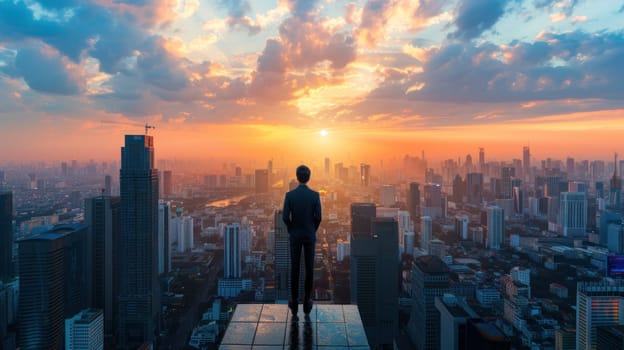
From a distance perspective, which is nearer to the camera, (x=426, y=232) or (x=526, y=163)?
(x=426, y=232)

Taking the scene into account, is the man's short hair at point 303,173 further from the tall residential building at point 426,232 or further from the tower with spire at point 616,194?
the tower with spire at point 616,194

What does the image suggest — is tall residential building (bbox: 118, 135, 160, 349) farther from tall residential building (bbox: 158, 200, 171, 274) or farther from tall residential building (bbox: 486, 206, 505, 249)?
tall residential building (bbox: 486, 206, 505, 249)

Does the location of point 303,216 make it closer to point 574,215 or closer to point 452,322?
point 452,322

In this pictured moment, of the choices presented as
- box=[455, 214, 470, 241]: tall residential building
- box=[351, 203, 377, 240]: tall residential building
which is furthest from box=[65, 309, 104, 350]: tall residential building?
box=[455, 214, 470, 241]: tall residential building

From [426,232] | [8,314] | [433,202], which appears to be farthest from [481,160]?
[8,314]

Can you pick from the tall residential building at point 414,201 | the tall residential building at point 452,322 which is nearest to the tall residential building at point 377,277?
the tall residential building at point 452,322

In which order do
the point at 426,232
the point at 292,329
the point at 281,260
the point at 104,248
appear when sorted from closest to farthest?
the point at 292,329 → the point at 281,260 → the point at 104,248 → the point at 426,232

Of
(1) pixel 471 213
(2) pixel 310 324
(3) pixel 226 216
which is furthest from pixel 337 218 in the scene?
(2) pixel 310 324

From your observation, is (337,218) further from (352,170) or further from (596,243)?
(596,243)
